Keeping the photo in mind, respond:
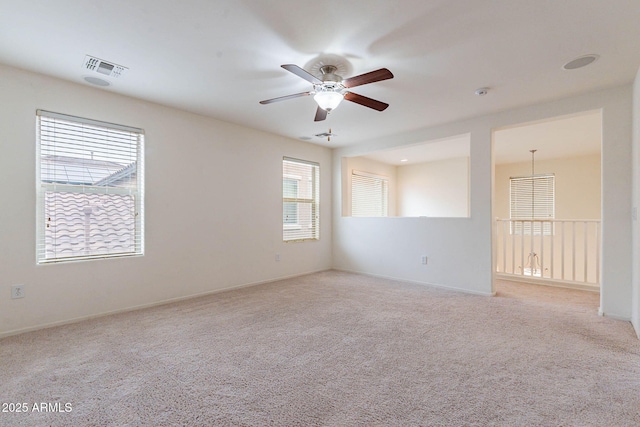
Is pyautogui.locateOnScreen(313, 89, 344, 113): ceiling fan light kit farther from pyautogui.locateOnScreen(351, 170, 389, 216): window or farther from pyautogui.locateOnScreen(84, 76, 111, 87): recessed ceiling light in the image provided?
pyautogui.locateOnScreen(351, 170, 389, 216): window

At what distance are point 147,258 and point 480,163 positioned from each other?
180 inches

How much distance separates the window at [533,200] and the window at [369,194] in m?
3.04

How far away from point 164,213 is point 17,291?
151 cm

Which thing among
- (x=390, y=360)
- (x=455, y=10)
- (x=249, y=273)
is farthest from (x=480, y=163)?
(x=249, y=273)

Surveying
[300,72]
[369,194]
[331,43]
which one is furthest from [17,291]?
[369,194]

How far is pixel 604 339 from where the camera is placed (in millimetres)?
2707

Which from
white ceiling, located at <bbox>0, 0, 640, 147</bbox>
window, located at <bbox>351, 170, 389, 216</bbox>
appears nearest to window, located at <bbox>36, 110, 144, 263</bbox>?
white ceiling, located at <bbox>0, 0, 640, 147</bbox>

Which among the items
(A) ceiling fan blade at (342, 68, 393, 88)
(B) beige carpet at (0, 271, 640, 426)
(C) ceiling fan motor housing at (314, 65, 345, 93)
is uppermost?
(C) ceiling fan motor housing at (314, 65, 345, 93)

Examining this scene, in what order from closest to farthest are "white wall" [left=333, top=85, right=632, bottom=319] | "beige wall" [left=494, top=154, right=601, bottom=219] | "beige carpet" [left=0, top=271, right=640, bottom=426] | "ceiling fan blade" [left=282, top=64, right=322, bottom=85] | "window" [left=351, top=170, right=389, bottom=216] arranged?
"beige carpet" [left=0, top=271, right=640, bottom=426]
"ceiling fan blade" [left=282, top=64, right=322, bottom=85]
"white wall" [left=333, top=85, right=632, bottom=319]
"beige wall" [left=494, top=154, right=601, bottom=219]
"window" [left=351, top=170, right=389, bottom=216]

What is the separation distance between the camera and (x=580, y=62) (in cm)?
270

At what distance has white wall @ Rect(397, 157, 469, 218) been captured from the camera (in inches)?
291

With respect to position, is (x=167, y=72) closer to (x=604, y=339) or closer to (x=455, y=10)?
(x=455, y=10)

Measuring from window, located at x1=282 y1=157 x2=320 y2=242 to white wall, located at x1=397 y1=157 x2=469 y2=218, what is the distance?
353cm

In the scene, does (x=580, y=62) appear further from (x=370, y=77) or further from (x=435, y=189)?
(x=435, y=189)
